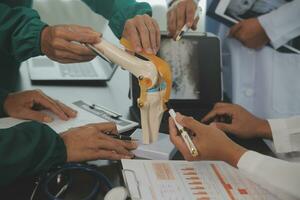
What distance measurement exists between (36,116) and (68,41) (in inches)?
8.1

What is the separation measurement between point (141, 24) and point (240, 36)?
1.29 feet

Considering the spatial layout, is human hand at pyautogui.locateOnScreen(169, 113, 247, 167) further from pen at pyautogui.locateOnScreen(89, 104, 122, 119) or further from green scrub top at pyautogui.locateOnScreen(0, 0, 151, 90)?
green scrub top at pyautogui.locateOnScreen(0, 0, 151, 90)

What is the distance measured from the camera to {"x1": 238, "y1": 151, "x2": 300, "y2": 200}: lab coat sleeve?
70cm

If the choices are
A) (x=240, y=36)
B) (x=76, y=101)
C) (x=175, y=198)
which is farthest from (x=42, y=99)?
(x=240, y=36)

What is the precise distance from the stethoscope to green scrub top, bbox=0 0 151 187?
2 centimetres

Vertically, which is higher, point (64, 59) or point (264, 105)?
point (64, 59)

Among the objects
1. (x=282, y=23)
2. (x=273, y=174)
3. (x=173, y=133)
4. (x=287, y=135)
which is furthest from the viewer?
(x=282, y=23)

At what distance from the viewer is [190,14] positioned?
107 cm

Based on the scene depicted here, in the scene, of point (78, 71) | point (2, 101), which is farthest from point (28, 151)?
point (78, 71)

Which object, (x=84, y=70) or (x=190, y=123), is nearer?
(x=190, y=123)

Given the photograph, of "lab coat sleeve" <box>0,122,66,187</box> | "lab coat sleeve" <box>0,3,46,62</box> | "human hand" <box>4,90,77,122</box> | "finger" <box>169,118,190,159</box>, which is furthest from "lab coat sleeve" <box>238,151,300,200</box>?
"lab coat sleeve" <box>0,3,46,62</box>

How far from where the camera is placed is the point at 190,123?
2.67ft

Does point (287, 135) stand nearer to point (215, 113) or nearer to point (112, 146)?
point (215, 113)

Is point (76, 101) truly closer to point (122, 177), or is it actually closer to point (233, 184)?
point (122, 177)
